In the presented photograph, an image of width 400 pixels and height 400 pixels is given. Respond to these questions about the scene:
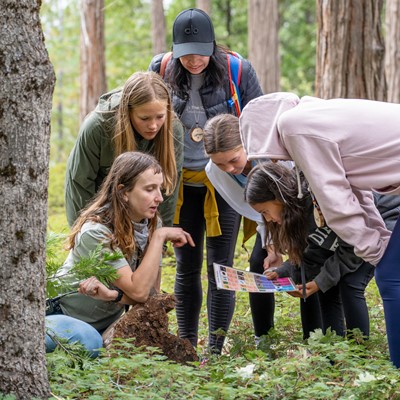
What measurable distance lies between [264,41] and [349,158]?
37.7 feet

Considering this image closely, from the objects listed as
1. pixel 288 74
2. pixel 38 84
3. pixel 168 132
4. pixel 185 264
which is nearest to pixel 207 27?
pixel 168 132

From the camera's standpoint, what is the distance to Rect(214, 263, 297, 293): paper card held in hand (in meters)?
4.58

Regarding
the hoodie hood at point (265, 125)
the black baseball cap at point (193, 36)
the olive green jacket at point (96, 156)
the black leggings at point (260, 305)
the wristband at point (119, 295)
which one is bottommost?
the black leggings at point (260, 305)

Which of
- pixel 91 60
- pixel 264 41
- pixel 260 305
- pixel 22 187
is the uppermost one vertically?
pixel 22 187

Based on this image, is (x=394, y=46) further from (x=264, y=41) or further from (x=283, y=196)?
(x=283, y=196)

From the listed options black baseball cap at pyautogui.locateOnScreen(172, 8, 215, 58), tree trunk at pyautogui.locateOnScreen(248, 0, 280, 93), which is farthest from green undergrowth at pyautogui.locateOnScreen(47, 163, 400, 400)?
tree trunk at pyautogui.locateOnScreen(248, 0, 280, 93)

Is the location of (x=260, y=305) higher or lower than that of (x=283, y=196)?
lower

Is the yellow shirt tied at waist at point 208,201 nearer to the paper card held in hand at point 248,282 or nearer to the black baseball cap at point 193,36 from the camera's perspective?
the paper card held in hand at point 248,282

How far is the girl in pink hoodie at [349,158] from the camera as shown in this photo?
157 inches

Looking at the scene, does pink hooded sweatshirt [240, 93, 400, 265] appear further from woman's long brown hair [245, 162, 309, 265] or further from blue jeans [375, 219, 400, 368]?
woman's long brown hair [245, 162, 309, 265]

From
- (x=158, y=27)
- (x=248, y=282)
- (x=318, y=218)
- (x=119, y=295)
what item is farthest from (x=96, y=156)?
(x=158, y=27)

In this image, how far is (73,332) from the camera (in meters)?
4.20

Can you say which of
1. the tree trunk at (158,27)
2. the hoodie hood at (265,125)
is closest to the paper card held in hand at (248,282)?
the hoodie hood at (265,125)

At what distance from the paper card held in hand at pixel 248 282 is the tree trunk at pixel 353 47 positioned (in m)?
4.05
